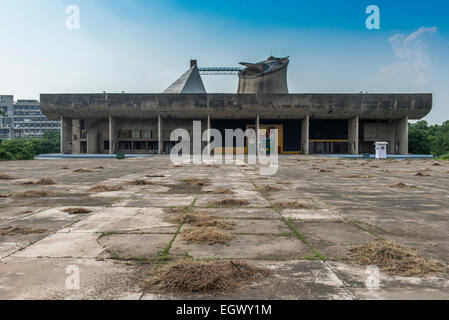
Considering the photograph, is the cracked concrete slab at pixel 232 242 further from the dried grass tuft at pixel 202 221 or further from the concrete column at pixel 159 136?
the concrete column at pixel 159 136

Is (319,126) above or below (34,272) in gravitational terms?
above

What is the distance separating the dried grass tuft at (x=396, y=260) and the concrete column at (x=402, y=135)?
161 feet

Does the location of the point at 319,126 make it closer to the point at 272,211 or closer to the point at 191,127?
the point at 191,127

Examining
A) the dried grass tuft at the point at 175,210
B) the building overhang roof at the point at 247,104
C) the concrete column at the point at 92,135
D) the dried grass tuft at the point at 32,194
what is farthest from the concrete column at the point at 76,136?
the dried grass tuft at the point at 175,210

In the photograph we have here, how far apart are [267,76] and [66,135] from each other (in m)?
36.3

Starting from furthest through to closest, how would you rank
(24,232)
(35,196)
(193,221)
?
1. (35,196)
2. (193,221)
3. (24,232)

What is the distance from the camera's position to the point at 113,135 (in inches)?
1903

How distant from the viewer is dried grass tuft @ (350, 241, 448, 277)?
10.2 feet

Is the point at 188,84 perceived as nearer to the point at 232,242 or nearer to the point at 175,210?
A: the point at 175,210

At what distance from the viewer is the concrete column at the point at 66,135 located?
157ft
